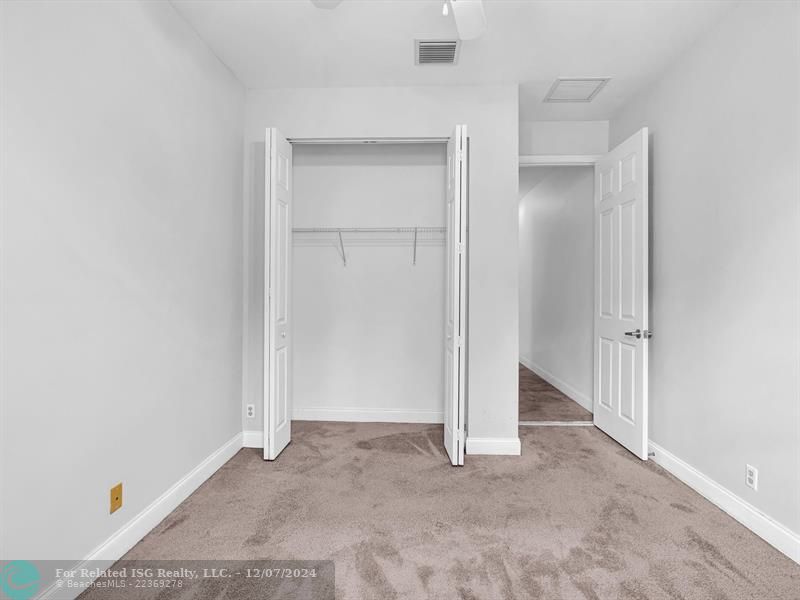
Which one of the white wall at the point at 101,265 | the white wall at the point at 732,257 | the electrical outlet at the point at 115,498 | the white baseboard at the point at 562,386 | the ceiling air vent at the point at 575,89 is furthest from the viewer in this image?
the white baseboard at the point at 562,386

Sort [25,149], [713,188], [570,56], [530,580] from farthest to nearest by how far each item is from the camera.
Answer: [570,56] < [713,188] < [530,580] < [25,149]

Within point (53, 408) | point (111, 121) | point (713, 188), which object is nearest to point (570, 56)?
point (713, 188)

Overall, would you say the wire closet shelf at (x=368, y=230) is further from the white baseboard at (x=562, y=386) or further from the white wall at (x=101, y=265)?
the white baseboard at (x=562, y=386)

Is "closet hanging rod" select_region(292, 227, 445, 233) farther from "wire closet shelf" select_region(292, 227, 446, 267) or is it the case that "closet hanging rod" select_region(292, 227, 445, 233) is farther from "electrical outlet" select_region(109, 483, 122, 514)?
"electrical outlet" select_region(109, 483, 122, 514)

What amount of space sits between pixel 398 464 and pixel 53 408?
202 centimetres

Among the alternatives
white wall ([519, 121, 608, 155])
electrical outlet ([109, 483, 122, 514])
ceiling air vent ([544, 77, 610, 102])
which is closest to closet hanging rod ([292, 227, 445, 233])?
white wall ([519, 121, 608, 155])

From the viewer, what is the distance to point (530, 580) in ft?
5.90

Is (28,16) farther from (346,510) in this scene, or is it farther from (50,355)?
(346,510)

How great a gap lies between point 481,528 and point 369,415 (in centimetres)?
191

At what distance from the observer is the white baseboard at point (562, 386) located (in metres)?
4.46

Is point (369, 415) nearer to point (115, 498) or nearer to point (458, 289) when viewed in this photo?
point (458, 289)

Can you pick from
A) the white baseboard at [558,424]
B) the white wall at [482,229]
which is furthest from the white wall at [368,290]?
the white baseboard at [558,424]

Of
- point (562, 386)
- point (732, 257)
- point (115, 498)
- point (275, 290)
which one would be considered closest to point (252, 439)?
point (275, 290)

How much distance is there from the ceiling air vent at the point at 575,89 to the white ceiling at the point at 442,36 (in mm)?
61
